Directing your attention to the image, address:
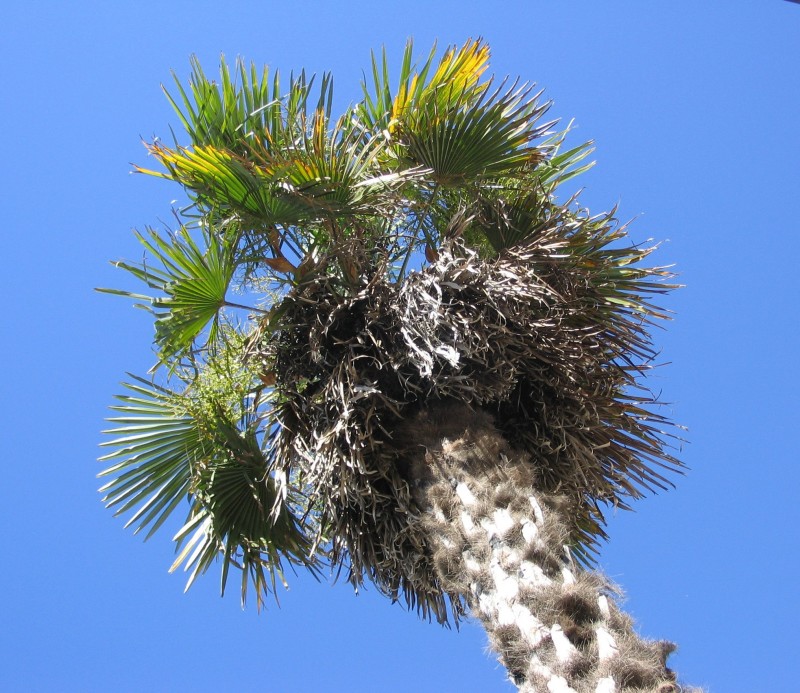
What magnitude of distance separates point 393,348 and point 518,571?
5.30 ft

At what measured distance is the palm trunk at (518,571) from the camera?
3439 mm

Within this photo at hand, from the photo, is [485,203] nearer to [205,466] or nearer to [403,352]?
[403,352]

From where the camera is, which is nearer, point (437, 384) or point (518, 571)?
point (518, 571)

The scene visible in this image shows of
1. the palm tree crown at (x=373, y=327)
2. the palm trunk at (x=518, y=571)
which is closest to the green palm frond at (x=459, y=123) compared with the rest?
the palm tree crown at (x=373, y=327)

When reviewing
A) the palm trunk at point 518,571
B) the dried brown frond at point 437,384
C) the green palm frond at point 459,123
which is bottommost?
the palm trunk at point 518,571

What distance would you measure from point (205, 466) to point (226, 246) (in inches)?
56.0

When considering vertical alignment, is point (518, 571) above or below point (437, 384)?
below

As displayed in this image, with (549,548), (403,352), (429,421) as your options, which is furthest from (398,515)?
(549,548)

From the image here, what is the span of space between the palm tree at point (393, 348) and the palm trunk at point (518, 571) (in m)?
0.02

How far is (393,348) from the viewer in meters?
5.13

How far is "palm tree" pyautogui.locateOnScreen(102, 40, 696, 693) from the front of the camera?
16.2 feet

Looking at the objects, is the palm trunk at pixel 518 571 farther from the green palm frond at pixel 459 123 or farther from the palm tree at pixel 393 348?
the green palm frond at pixel 459 123

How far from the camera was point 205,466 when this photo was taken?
18.8 ft

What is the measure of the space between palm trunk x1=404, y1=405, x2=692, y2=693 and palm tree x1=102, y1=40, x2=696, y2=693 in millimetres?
17
